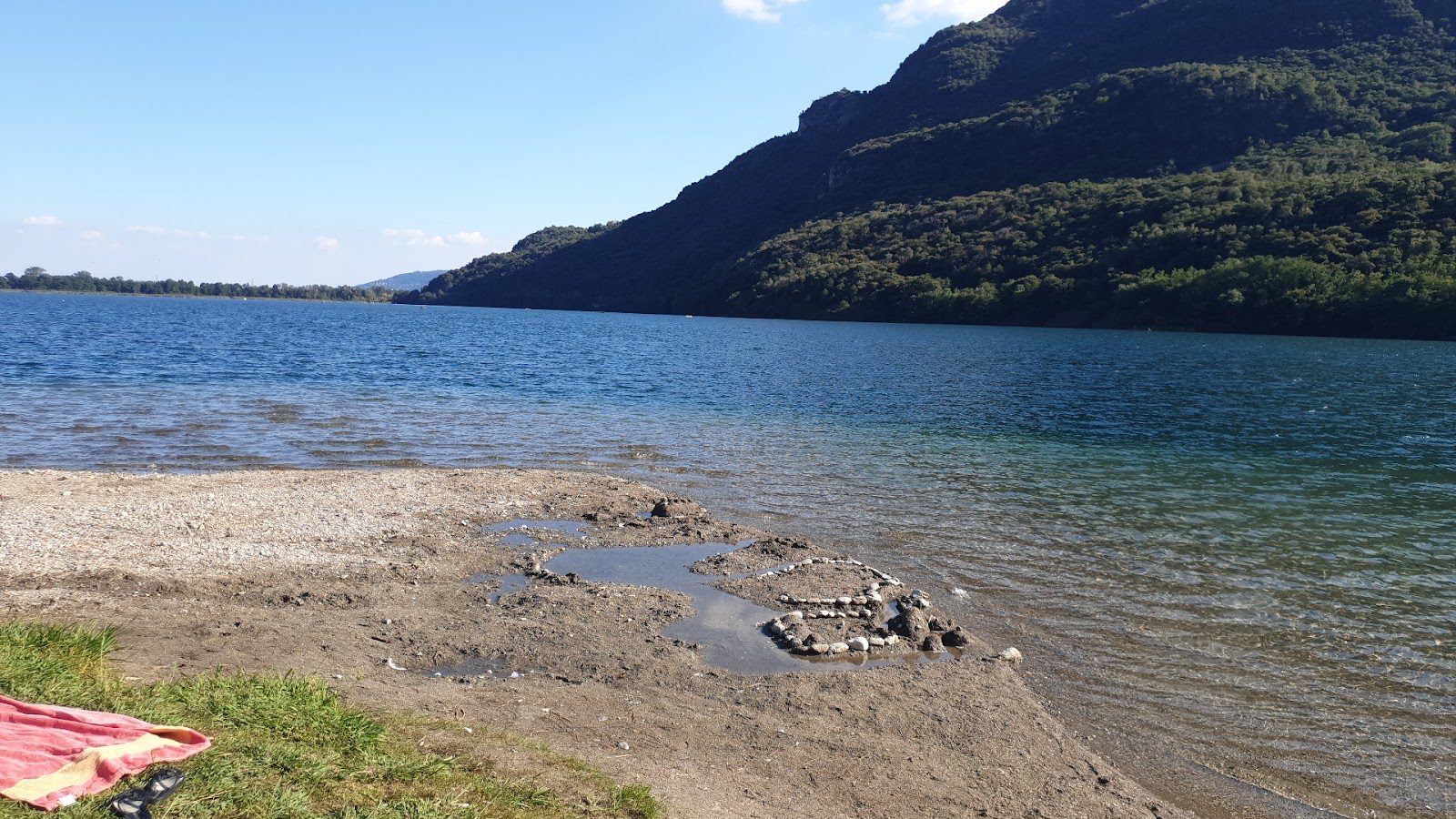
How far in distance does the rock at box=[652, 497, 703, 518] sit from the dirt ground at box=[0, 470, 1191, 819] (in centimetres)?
38

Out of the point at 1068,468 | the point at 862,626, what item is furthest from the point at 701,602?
the point at 1068,468

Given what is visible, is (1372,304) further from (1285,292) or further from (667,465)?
(667,465)

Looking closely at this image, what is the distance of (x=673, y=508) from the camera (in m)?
19.0

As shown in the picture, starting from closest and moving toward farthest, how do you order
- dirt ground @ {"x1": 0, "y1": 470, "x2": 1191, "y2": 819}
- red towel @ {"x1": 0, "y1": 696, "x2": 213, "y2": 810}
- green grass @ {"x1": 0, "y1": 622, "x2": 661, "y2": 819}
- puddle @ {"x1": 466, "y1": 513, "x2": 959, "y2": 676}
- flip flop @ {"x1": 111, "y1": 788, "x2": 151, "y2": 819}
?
1. flip flop @ {"x1": 111, "y1": 788, "x2": 151, "y2": 819}
2. red towel @ {"x1": 0, "y1": 696, "x2": 213, "y2": 810}
3. green grass @ {"x1": 0, "y1": 622, "x2": 661, "y2": 819}
4. dirt ground @ {"x1": 0, "y1": 470, "x2": 1191, "y2": 819}
5. puddle @ {"x1": 466, "y1": 513, "x2": 959, "y2": 676}

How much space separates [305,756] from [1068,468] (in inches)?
914

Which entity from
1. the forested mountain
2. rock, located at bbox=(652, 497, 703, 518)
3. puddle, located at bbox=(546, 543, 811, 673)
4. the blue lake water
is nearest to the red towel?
puddle, located at bbox=(546, 543, 811, 673)

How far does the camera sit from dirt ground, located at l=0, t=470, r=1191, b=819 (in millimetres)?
8328

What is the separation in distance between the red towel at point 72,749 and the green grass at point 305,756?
0.37 ft

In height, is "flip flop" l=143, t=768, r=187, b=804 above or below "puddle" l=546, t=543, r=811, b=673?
above

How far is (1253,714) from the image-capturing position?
10102 mm

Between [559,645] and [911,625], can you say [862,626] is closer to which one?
[911,625]

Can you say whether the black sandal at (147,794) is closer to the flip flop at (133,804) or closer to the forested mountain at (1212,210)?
the flip flop at (133,804)

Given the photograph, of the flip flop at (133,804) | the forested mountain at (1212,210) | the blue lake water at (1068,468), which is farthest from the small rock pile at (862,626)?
the forested mountain at (1212,210)

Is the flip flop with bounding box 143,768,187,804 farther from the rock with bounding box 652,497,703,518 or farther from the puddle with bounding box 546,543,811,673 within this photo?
the rock with bounding box 652,497,703,518
